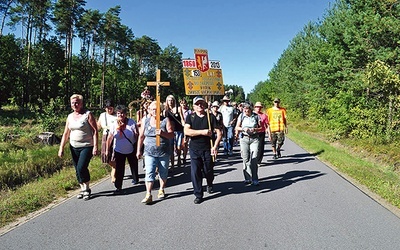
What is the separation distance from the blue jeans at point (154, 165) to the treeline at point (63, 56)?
1856 centimetres

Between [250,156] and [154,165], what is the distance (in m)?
2.24

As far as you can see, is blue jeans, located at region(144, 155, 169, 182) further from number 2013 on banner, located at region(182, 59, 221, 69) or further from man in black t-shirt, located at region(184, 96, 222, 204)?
number 2013 on banner, located at region(182, 59, 221, 69)

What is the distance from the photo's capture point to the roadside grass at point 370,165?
6.82m

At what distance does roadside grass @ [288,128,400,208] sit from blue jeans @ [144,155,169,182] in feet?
13.4

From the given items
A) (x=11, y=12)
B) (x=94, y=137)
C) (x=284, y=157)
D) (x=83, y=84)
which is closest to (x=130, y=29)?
(x=83, y=84)

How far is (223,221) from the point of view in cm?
501

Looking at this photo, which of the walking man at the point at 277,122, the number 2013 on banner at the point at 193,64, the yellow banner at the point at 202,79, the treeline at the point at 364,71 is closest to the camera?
the yellow banner at the point at 202,79

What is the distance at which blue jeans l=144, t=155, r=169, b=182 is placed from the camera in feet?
19.9

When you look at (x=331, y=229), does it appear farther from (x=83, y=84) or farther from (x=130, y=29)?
(x=130, y=29)

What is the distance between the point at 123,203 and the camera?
5973mm

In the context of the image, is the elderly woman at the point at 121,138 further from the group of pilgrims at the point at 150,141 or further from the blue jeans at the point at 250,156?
the blue jeans at the point at 250,156

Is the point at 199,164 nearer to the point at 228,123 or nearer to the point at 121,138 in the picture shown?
the point at 121,138

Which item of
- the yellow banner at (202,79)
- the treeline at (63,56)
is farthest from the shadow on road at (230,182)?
the treeline at (63,56)

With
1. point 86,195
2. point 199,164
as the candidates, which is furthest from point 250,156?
point 86,195
